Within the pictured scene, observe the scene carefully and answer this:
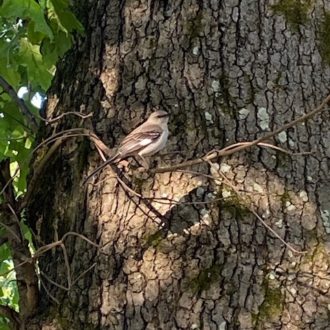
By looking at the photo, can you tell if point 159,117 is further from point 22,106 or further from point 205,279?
point 22,106

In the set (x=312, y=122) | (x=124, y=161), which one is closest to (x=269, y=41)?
(x=312, y=122)

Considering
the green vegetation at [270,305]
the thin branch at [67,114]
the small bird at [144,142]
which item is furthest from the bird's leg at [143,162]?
the green vegetation at [270,305]

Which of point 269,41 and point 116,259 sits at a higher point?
point 269,41

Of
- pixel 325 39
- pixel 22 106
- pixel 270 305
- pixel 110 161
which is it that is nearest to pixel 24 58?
pixel 22 106

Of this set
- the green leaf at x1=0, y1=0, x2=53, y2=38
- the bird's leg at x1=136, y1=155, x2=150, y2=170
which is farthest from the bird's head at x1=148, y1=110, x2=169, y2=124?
the green leaf at x1=0, y1=0, x2=53, y2=38

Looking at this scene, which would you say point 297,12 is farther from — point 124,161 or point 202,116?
point 124,161

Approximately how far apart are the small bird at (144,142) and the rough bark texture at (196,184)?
0.21 ft

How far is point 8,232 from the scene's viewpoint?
9.05 feet

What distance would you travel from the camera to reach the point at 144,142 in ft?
8.24

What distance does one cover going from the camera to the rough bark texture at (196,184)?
234 centimetres

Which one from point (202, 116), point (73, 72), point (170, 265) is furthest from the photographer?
point (73, 72)

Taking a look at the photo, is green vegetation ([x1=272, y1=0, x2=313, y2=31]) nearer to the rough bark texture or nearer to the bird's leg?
the rough bark texture

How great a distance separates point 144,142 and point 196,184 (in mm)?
234

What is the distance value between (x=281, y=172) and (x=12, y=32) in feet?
Answer: 5.63
